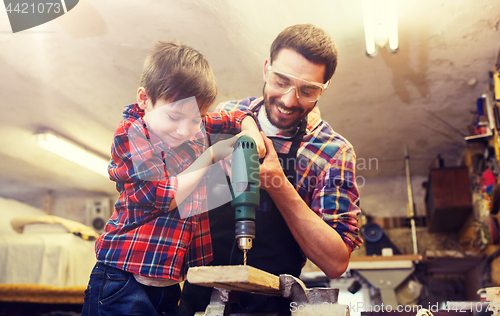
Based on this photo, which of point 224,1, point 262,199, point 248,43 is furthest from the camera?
point 248,43

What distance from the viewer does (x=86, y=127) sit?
14.7 feet

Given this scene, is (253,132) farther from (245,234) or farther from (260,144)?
(245,234)

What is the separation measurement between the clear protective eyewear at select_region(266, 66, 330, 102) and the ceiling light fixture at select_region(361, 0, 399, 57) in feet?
3.81

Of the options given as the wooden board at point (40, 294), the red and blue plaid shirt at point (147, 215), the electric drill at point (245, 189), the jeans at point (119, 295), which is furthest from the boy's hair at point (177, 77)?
the wooden board at point (40, 294)

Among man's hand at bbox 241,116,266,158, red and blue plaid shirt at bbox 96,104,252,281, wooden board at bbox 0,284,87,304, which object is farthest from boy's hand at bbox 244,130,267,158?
wooden board at bbox 0,284,87,304

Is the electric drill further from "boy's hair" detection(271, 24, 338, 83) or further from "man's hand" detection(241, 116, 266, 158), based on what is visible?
"boy's hair" detection(271, 24, 338, 83)

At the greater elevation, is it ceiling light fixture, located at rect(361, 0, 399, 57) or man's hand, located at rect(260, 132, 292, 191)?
ceiling light fixture, located at rect(361, 0, 399, 57)

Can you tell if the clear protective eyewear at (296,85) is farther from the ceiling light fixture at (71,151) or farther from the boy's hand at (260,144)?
the ceiling light fixture at (71,151)

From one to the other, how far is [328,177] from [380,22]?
5.42 ft

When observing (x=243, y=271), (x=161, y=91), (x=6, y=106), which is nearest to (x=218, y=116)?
(x=161, y=91)

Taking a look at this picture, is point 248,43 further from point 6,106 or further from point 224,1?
point 6,106

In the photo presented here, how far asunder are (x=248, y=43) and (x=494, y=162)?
249 cm

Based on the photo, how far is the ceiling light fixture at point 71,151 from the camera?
4.51 metres

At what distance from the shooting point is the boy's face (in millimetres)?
1259
